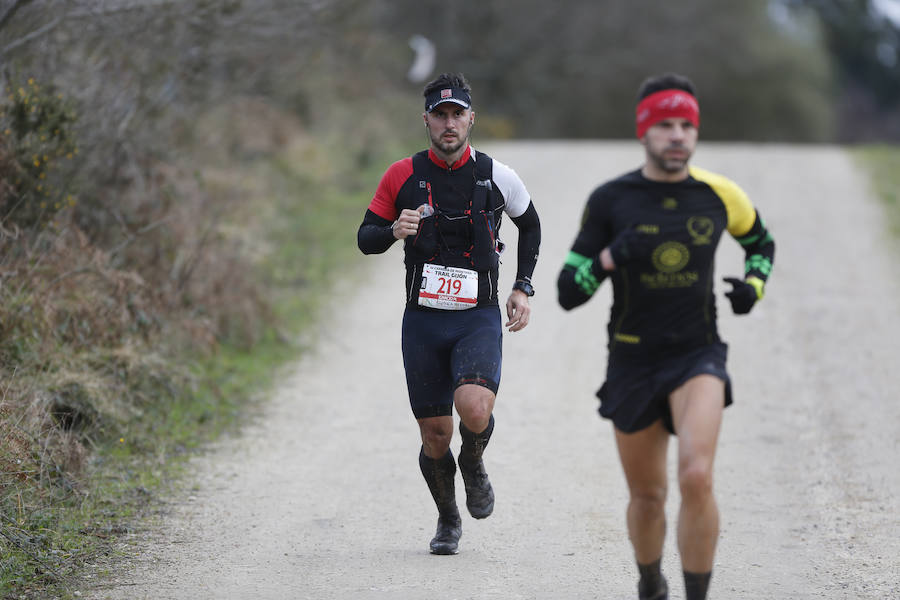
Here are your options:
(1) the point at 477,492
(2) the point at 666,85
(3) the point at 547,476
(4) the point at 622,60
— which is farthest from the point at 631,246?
(4) the point at 622,60

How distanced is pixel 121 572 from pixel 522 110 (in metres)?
34.9

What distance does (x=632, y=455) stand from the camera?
4.67 m

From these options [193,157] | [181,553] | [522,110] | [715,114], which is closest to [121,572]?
[181,553]

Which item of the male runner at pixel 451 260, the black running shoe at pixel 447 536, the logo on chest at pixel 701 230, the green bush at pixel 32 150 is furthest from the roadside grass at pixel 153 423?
the logo on chest at pixel 701 230

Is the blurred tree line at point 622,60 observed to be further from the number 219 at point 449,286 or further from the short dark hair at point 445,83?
the number 219 at point 449,286

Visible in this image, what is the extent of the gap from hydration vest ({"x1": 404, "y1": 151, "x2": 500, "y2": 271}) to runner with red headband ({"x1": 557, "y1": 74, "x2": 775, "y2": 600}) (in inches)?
44.6

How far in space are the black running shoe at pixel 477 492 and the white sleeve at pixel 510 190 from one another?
139cm

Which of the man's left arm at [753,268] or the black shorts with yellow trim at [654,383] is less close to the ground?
the man's left arm at [753,268]

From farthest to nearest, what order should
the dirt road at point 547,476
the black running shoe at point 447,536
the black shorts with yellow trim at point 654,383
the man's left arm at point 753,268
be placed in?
the black running shoe at point 447,536, the dirt road at point 547,476, the man's left arm at point 753,268, the black shorts with yellow trim at point 654,383

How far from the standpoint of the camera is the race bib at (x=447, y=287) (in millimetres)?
5816

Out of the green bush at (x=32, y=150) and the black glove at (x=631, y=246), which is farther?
the green bush at (x=32, y=150)

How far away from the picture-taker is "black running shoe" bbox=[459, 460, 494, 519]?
6062mm

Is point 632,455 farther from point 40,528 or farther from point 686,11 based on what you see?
point 686,11

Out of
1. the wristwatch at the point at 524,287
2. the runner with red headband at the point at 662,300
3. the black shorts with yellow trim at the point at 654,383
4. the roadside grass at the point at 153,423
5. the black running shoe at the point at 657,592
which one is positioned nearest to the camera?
the runner with red headband at the point at 662,300
